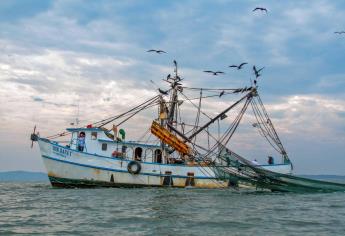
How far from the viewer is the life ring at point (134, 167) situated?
33250 millimetres

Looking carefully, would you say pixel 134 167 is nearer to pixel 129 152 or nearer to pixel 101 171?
pixel 129 152

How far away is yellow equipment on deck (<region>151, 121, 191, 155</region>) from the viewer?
33156 millimetres

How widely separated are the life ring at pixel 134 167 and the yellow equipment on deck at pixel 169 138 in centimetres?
253

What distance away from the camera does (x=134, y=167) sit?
33375mm

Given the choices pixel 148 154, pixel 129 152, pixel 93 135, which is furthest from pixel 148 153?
pixel 93 135

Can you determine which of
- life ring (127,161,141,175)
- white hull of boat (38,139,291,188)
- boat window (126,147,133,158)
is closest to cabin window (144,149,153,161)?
boat window (126,147,133,158)

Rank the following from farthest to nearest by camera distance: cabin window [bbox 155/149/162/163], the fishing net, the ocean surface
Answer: cabin window [bbox 155/149/162/163] < the fishing net < the ocean surface

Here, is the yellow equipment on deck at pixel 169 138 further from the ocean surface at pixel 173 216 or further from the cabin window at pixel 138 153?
the ocean surface at pixel 173 216

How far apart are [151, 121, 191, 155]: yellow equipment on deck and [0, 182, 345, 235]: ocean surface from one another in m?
8.21

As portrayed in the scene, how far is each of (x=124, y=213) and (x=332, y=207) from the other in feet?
34.0

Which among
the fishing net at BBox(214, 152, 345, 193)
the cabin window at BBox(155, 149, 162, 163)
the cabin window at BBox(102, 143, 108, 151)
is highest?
the cabin window at BBox(102, 143, 108, 151)

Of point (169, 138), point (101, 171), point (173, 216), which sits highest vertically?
point (169, 138)

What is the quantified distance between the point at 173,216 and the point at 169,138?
52.1 ft

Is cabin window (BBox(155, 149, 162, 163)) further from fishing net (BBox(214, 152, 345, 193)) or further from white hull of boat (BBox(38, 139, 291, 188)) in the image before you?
fishing net (BBox(214, 152, 345, 193))
